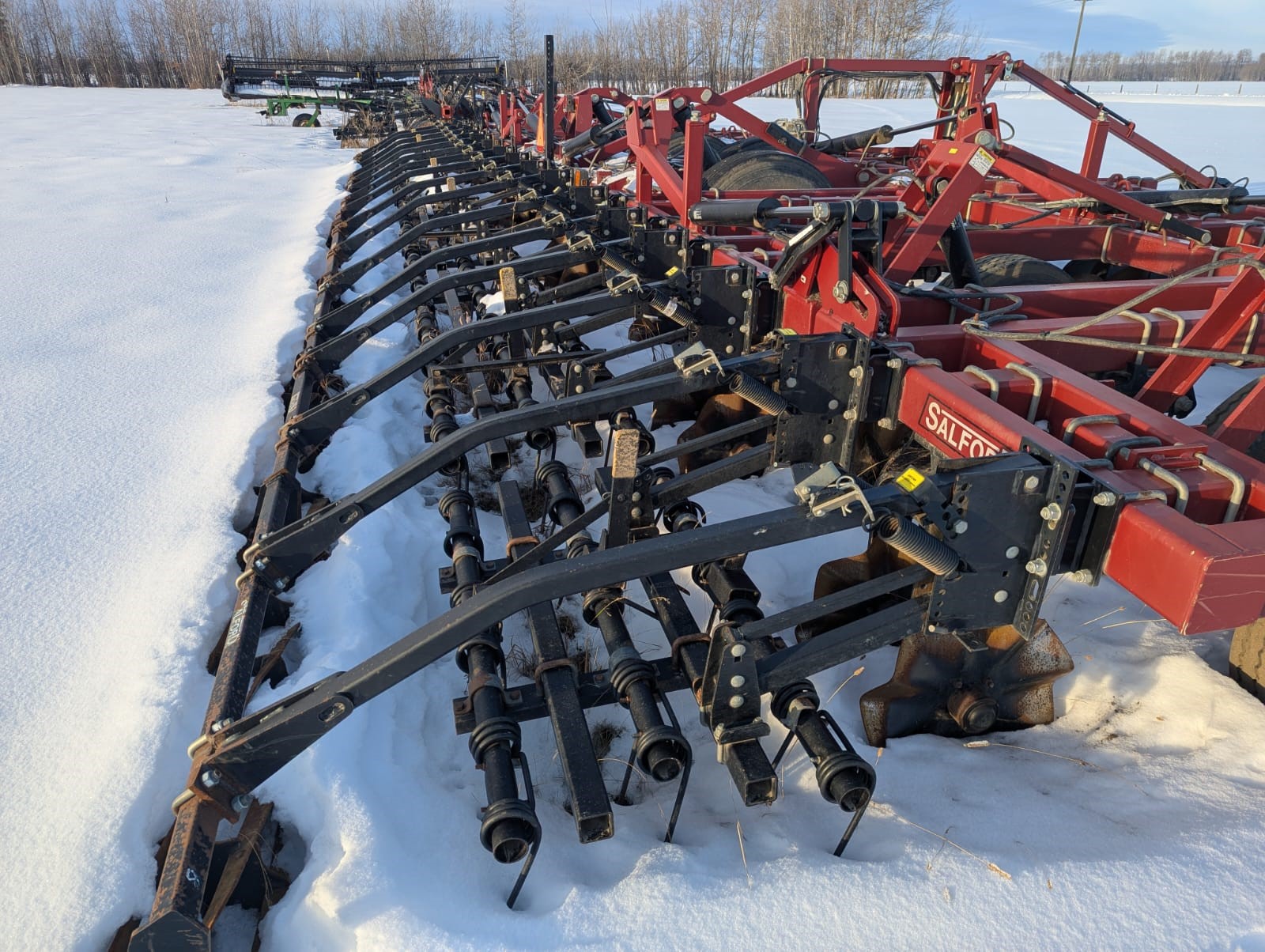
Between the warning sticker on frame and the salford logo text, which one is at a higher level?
the warning sticker on frame

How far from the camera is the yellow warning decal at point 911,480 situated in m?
1.67

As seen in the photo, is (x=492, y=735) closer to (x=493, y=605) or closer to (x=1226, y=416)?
(x=493, y=605)

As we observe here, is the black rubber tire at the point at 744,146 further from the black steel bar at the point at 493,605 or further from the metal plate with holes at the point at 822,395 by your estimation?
the black steel bar at the point at 493,605

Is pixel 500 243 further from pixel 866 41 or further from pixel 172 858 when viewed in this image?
pixel 866 41

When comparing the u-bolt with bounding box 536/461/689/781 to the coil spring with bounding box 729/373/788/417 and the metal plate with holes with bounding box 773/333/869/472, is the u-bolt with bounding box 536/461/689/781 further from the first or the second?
the metal plate with holes with bounding box 773/333/869/472

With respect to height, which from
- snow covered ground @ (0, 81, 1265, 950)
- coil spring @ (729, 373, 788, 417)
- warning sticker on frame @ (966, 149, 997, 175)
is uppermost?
warning sticker on frame @ (966, 149, 997, 175)

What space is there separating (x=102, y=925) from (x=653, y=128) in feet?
15.9

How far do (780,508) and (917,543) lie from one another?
1.37 metres

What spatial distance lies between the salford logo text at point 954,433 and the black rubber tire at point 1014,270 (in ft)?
8.63

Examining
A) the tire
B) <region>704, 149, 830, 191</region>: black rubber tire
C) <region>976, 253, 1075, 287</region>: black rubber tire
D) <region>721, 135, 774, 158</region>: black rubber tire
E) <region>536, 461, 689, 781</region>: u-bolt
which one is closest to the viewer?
<region>536, 461, 689, 781</region>: u-bolt

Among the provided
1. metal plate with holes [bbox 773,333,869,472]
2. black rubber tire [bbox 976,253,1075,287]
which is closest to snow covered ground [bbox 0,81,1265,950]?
metal plate with holes [bbox 773,333,869,472]

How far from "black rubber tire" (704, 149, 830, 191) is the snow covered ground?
362cm

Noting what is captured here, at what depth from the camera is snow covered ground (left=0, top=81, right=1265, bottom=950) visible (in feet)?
5.50

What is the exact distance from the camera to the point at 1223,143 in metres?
19.0
